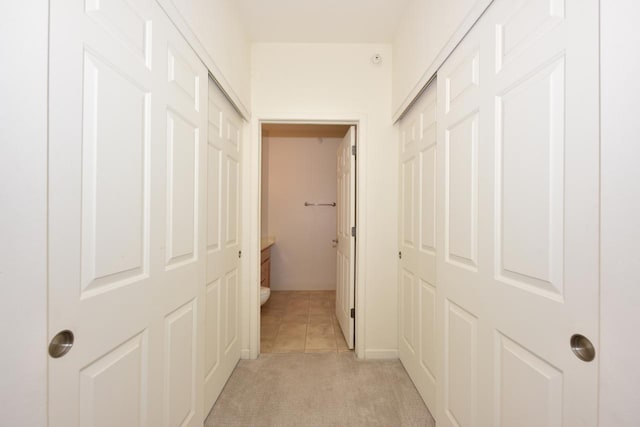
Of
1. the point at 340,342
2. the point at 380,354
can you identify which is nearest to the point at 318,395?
the point at 380,354

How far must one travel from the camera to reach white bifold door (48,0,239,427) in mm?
677

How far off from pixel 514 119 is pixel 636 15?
375mm

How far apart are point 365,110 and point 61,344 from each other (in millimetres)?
2329

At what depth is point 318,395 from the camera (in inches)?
72.2

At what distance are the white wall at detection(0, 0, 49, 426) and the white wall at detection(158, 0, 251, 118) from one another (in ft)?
2.10

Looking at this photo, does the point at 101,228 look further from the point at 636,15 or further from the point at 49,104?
the point at 636,15

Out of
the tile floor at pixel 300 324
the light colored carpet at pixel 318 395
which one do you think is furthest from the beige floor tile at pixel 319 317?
the light colored carpet at pixel 318 395

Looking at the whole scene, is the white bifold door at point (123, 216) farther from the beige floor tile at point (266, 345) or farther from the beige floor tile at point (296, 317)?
the beige floor tile at point (296, 317)

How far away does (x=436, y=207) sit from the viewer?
61.8 inches

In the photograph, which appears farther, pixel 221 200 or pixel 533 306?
pixel 221 200

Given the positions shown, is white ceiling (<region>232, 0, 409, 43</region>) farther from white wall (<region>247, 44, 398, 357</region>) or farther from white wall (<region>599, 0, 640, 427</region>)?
white wall (<region>599, 0, 640, 427</region>)

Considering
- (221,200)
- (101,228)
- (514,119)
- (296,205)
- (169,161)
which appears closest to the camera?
(101,228)

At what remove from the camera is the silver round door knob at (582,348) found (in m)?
0.67

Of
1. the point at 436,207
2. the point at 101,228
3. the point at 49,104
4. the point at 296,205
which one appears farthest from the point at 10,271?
the point at 296,205
